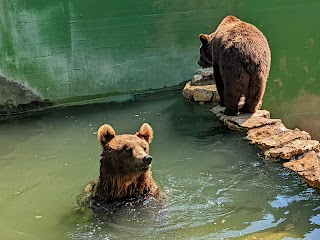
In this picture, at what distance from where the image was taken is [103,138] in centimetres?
533

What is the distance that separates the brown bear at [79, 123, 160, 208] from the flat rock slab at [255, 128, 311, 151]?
73.3 inches

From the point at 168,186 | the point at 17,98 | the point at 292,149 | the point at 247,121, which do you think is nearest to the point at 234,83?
the point at 247,121

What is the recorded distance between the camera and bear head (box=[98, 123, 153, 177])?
5039mm

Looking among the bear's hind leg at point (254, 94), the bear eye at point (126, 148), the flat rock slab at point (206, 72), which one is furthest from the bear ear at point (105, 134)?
the flat rock slab at point (206, 72)

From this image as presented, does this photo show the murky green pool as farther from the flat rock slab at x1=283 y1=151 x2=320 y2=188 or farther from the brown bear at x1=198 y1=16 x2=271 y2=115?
the brown bear at x1=198 y1=16 x2=271 y2=115

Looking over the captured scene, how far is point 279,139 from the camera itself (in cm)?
674

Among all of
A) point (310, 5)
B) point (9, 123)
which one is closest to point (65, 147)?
point (9, 123)

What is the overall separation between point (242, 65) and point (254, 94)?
0.48m

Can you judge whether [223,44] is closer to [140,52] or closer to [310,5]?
[140,52]

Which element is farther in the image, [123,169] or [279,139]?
[279,139]

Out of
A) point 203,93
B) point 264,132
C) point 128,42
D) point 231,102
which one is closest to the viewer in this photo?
point 264,132

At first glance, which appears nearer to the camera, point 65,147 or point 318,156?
point 318,156

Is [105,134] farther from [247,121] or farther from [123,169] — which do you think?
[247,121]

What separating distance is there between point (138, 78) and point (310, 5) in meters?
4.25
